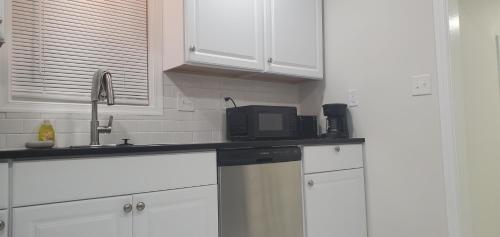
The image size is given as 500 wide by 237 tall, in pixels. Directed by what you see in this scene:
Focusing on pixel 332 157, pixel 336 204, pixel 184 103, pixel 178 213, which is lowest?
pixel 336 204

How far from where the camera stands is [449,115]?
1.96 meters

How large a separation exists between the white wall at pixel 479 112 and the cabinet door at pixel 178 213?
1420mm

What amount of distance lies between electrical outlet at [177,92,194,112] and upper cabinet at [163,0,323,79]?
0.18 metres

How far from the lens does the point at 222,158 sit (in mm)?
1714

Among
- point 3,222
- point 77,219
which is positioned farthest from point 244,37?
point 3,222

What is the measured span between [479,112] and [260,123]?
1467 millimetres

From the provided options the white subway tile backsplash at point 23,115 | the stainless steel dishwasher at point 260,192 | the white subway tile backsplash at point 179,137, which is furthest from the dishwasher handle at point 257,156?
the white subway tile backsplash at point 23,115

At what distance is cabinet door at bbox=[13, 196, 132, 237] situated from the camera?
1215mm

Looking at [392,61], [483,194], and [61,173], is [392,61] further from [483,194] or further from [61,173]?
[61,173]

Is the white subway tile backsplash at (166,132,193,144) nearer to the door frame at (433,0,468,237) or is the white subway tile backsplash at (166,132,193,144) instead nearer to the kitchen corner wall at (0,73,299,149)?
the kitchen corner wall at (0,73,299,149)

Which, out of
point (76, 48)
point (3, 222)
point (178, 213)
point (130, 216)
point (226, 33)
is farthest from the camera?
point (226, 33)

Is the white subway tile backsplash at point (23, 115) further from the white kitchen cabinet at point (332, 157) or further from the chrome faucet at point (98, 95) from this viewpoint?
the white kitchen cabinet at point (332, 157)

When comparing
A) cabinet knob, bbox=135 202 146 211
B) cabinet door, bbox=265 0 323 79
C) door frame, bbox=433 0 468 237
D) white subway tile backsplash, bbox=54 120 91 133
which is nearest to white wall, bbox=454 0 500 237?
door frame, bbox=433 0 468 237

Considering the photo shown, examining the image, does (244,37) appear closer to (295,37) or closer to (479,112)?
(295,37)
